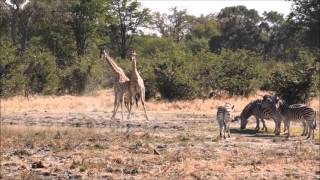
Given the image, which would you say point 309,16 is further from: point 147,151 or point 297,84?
point 147,151

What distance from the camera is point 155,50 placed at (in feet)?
181

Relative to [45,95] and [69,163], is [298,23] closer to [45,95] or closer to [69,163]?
[45,95]

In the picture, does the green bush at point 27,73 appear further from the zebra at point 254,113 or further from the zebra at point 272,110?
the zebra at point 272,110

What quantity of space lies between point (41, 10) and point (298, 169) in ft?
140

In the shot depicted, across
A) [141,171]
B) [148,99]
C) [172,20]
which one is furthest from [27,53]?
[172,20]

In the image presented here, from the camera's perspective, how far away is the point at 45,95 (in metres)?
40.4

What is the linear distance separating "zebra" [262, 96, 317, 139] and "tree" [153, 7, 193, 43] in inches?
2564

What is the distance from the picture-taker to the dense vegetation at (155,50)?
37.2 m

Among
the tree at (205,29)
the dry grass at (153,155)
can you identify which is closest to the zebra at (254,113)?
the dry grass at (153,155)

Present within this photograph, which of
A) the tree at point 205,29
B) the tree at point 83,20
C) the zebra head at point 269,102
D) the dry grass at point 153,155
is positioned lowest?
the dry grass at point 153,155

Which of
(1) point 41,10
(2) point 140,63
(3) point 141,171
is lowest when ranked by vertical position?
(3) point 141,171

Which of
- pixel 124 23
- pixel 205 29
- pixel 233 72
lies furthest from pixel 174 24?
pixel 233 72

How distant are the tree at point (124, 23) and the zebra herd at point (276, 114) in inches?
1698

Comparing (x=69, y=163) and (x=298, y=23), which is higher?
(x=298, y=23)
